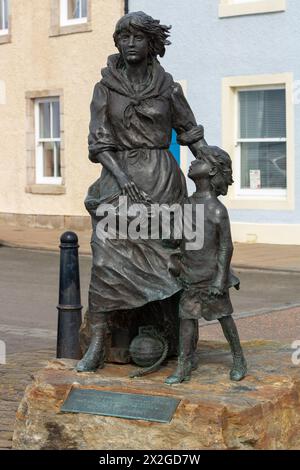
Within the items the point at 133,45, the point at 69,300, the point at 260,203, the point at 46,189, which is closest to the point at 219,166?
the point at 133,45

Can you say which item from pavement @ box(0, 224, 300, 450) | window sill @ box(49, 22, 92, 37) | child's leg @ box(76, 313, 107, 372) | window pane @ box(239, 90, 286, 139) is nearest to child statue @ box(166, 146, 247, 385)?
child's leg @ box(76, 313, 107, 372)

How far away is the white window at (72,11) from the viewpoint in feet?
69.4

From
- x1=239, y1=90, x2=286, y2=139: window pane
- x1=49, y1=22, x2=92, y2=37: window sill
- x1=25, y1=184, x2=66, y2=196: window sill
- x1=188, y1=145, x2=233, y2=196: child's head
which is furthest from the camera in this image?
x1=25, y1=184, x2=66, y2=196: window sill

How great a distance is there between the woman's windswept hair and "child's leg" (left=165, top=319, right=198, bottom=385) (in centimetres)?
174

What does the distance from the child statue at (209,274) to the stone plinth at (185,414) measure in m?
0.18

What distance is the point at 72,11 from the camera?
21.4m

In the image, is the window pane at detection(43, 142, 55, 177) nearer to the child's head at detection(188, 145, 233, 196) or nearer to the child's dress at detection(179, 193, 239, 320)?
the child's head at detection(188, 145, 233, 196)

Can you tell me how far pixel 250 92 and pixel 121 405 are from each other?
44.5 ft

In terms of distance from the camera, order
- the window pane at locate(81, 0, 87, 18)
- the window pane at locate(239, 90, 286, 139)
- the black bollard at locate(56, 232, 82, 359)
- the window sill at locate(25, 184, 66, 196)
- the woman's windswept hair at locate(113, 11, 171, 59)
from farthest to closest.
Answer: the window sill at locate(25, 184, 66, 196)
the window pane at locate(81, 0, 87, 18)
the window pane at locate(239, 90, 286, 139)
the black bollard at locate(56, 232, 82, 359)
the woman's windswept hair at locate(113, 11, 171, 59)

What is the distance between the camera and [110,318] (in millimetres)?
6234

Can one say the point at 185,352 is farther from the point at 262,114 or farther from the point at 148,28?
the point at 262,114

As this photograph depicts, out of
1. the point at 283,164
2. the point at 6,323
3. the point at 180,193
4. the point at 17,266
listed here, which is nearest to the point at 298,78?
the point at 283,164

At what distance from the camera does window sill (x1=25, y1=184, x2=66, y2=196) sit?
2142 centimetres

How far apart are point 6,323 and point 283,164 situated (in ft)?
28.6
